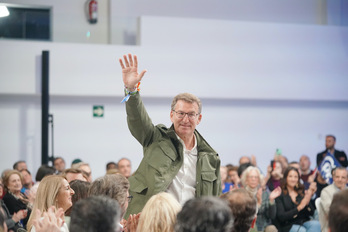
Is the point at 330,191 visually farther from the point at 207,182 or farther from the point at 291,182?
the point at 207,182

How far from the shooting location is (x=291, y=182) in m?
7.20

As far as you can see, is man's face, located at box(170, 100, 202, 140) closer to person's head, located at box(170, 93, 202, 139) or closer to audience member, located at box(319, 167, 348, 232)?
person's head, located at box(170, 93, 202, 139)

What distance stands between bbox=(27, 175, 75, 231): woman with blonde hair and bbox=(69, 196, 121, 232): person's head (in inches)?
62.2

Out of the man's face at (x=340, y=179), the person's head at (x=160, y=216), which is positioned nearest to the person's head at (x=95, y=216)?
the person's head at (x=160, y=216)

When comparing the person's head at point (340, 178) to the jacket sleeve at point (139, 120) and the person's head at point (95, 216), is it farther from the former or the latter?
the person's head at point (95, 216)

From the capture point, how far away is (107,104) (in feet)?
39.4

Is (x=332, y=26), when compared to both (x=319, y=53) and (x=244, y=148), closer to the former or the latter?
(x=319, y=53)

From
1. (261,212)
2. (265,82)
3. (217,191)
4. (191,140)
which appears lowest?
(261,212)

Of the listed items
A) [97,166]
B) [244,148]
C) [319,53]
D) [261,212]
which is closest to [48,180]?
[261,212]

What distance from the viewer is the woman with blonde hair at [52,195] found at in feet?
13.0

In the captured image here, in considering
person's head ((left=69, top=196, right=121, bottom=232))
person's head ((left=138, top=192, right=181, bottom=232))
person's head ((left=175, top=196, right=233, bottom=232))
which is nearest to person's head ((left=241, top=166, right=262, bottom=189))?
person's head ((left=138, top=192, right=181, bottom=232))

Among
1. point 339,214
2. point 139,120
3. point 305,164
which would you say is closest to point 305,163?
point 305,164

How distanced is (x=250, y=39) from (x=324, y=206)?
6.49 meters

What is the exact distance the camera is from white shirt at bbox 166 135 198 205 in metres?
3.85
